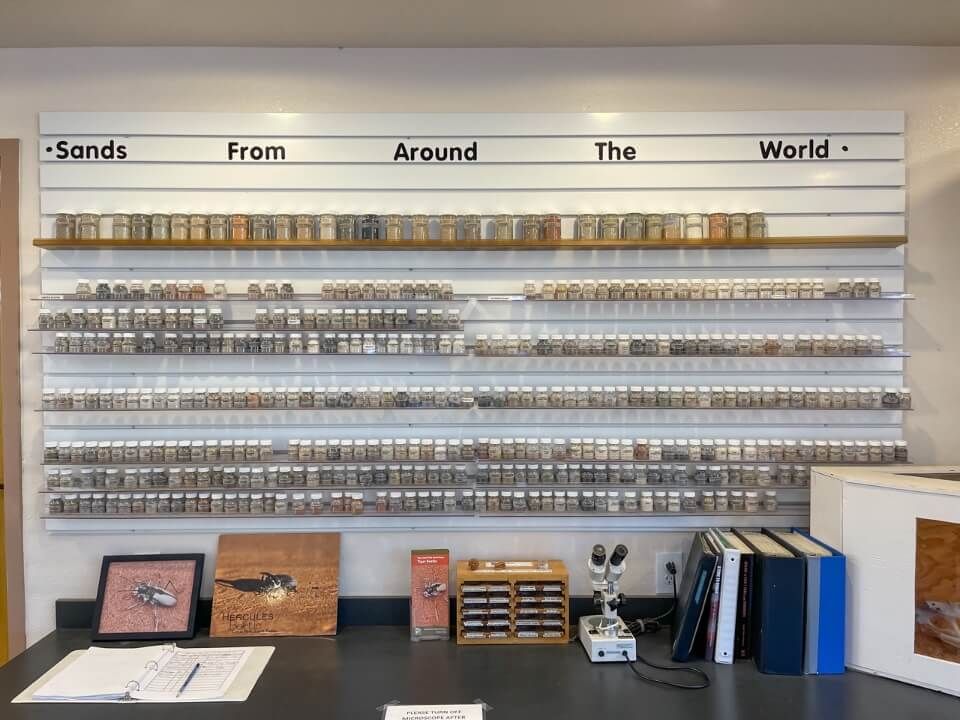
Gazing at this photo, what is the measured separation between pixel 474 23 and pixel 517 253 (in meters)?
0.84

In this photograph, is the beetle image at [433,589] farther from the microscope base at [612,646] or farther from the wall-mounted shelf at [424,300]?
the wall-mounted shelf at [424,300]

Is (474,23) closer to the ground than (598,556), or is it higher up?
higher up

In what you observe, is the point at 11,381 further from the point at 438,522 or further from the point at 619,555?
the point at 619,555

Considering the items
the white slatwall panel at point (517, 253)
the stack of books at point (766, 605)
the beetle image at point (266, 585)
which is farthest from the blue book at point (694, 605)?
the beetle image at point (266, 585)

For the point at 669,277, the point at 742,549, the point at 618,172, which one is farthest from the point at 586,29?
the point at 742,549

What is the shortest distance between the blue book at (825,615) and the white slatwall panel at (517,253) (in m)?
0.60

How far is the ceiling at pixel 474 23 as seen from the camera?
2.26 metres

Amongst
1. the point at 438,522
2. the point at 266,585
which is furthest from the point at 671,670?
the point at 266,585

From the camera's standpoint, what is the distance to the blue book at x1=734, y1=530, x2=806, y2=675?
2088mm

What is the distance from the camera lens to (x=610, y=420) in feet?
8.47

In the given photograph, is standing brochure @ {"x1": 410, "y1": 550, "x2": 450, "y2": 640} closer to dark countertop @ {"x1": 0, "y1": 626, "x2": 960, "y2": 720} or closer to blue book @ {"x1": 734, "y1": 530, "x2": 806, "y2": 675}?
dark countertop @ {"x1": 0, "y1": 626, "x2": 960, "y2": 720}

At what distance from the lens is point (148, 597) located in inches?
95.5

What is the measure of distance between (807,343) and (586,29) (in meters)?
1.42

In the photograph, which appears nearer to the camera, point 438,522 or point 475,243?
point 475,243
